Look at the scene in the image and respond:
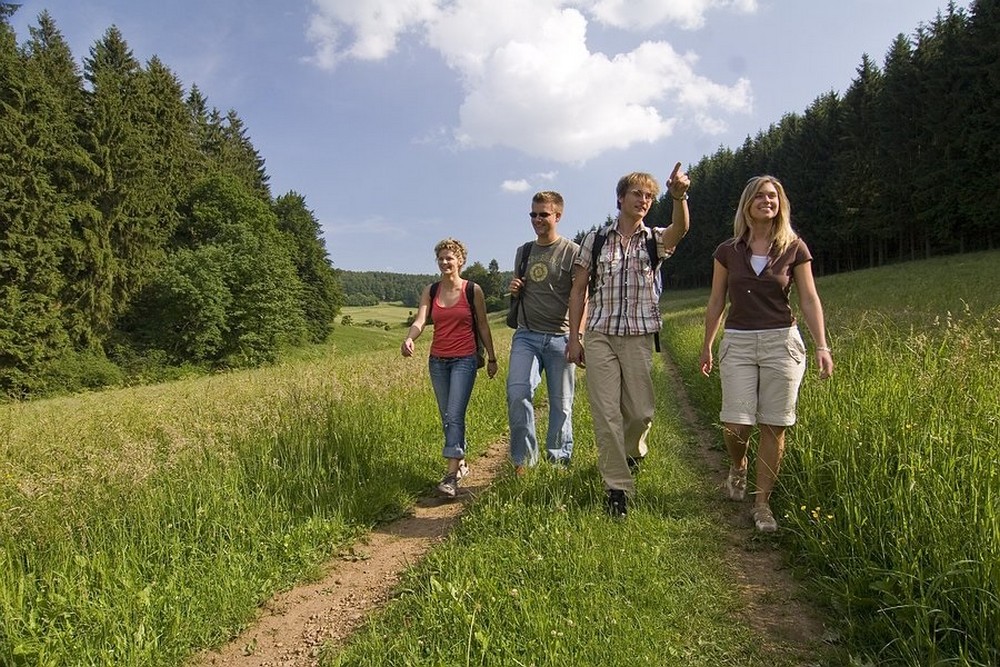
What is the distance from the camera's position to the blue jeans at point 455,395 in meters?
4.93

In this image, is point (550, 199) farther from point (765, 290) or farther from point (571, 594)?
point (571, 594)

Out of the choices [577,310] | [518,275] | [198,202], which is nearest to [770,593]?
[577,310]

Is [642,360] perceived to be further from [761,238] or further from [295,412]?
[295,412]

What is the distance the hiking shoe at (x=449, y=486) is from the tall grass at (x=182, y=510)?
255 mm

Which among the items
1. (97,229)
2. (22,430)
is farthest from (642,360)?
(97,229)

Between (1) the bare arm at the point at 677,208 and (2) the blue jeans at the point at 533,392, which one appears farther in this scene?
(2) the blue jeans at the point at 533,392

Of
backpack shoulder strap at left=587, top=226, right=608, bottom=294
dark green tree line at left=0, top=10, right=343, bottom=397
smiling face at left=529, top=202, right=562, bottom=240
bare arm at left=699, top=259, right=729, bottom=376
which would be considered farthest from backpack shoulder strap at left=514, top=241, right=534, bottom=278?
dark green tree line at left=0, top=10, right=343, bottom=397

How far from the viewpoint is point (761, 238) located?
3896mm

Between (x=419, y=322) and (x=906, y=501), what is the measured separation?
3.85 metres

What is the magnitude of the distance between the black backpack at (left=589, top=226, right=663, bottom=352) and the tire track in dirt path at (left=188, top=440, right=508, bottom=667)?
205 centimetres

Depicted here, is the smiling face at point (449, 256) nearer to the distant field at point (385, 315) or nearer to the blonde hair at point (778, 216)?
the blonde hair at point (778, 216)

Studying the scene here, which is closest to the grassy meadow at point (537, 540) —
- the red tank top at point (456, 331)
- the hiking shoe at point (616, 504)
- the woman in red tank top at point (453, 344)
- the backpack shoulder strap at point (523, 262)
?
the hiking shoe at point (616, 504)

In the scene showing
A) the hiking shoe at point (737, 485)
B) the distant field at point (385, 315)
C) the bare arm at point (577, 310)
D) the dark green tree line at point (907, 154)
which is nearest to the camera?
the hiking shoe at point (737, 485)

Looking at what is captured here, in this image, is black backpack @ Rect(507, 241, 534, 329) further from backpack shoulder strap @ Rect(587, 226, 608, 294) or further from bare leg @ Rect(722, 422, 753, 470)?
bare leg @ Rect(722, 422, 753, 470)
